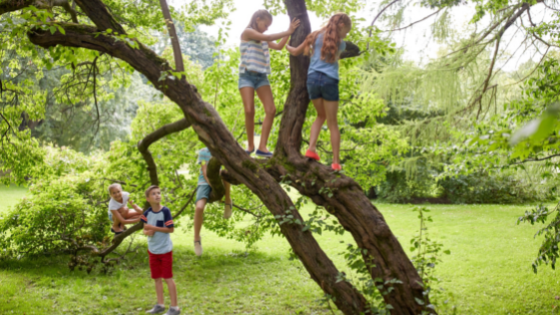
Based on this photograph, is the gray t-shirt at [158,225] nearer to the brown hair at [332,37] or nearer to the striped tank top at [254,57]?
the striped tank top at [254,57]

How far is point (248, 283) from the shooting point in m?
7.15

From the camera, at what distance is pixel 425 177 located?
1742 cm

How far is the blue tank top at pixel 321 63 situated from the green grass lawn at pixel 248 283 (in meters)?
2.61

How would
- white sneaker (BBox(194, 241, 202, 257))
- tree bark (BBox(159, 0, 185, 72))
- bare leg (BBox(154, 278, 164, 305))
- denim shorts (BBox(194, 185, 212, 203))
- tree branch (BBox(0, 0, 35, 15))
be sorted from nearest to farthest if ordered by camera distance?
tree branch (BBox(0, 0, 35, 15)) → tree bark (BBox(159, 0, 185, 72)) → bare leg (BBox(154, 278, 164, 305)) → white sneaker (BBox(194, 241, 202, 257)) → denim shorts (BBox(194, 185, 212, 203))

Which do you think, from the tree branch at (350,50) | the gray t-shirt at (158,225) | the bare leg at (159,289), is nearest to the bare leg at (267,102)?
the tree branch at (350,50)

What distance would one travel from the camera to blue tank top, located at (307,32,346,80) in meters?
3.80

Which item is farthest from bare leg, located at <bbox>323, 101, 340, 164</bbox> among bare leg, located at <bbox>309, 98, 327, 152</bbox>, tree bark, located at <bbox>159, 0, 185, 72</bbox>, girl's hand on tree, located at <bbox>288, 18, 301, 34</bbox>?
tree bark, located at <bbox>159, 0, 185, 72</bbox>

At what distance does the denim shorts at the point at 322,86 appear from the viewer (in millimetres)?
3801

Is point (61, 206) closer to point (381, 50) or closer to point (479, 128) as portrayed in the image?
point (381, 50)

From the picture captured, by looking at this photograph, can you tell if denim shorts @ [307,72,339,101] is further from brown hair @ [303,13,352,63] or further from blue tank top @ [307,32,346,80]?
brown hair @ [303,13,352,63]

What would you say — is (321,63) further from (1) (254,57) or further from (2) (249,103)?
(2) (249,103)

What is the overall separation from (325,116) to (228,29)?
3.64 meters

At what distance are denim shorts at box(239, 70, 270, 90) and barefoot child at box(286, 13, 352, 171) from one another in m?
0.41

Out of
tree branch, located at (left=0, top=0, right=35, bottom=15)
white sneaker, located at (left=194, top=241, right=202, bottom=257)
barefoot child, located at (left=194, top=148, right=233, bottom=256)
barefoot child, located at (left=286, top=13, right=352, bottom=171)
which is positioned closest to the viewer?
tree branch, located at (left=0, top=0, right=35, bottom=15)
